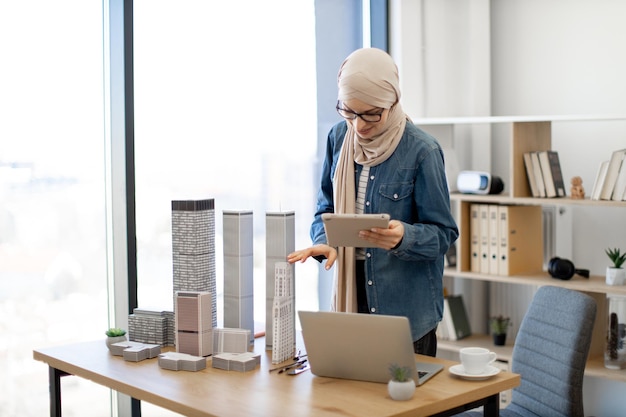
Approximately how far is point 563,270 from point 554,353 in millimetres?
1298

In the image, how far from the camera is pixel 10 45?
3.39m

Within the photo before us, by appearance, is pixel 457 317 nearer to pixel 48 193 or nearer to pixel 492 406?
pixel 48 193

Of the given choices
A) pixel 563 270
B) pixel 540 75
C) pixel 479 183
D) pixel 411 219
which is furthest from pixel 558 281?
pixel 411 219

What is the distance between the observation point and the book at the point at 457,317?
4.70m

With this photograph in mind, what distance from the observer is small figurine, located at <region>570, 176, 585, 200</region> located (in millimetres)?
4152

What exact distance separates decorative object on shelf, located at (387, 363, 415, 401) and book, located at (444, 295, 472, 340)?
2636 millimetres

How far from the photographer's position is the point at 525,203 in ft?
13.9

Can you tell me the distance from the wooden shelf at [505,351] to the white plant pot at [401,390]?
214 cm

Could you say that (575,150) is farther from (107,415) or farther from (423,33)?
(107,415)

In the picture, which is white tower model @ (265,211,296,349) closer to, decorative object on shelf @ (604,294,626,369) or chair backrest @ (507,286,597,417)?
chair backrest @ (507,286,597,417)

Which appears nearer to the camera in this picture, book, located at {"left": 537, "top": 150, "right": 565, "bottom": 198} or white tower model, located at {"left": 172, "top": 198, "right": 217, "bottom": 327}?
white tower model, located at {"left": 172, "top": 198, "right": 217, "bottom": 327}

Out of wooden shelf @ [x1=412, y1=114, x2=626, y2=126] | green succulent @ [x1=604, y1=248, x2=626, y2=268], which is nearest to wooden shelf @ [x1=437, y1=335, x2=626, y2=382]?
green succulent @ [x1=604, y1=248, x2=626, y2=268]

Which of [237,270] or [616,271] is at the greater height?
[237,270]

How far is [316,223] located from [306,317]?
615 mm
